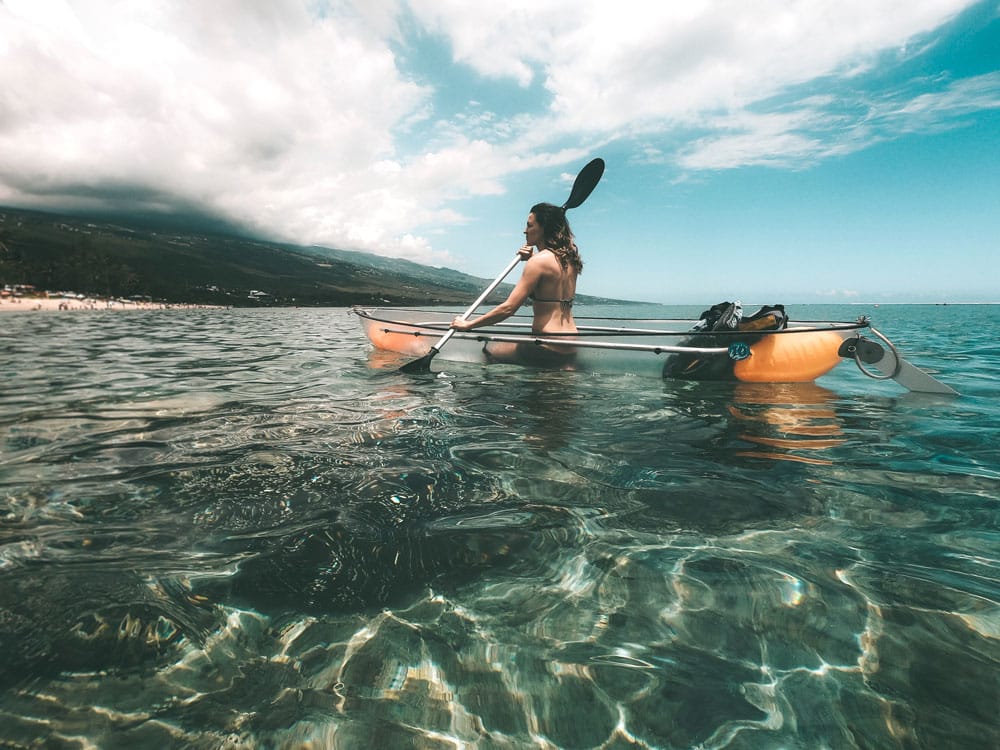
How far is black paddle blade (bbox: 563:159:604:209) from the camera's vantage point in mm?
10086

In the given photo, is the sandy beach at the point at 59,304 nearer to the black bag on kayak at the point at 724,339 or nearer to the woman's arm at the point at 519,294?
the woman's arm at the point at 519,294

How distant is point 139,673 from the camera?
1766 millimetres

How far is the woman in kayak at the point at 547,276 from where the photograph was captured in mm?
7764

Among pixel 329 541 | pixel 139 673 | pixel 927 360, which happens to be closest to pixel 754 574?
pixel 329 541

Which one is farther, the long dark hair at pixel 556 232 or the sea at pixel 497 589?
the long dark hair at pixel 556 232

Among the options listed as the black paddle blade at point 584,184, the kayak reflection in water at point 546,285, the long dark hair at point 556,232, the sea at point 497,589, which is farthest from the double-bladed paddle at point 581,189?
the sea at point 497,589

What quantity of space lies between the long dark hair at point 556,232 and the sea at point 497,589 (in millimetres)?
4228

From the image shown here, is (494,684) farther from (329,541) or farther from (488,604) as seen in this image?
(329,541)

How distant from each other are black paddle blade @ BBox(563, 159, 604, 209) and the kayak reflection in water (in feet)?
7.39

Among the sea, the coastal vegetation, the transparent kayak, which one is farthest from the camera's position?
the coastal vegetation

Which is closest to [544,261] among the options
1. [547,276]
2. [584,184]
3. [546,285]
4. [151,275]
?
[547,276]

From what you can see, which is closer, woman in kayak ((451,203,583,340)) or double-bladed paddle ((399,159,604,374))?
woman in kayak ((451,203,583,340))

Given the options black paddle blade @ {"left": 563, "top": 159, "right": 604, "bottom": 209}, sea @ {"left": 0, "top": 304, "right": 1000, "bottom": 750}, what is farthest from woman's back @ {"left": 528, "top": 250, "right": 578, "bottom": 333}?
sea @ {"left": 0, "top": 304, "right": 1000, "bottom": 750}

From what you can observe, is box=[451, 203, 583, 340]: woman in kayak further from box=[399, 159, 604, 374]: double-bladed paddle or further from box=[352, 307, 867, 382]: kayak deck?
box=[399, 159, 604, 374]: double-bladed paddle
